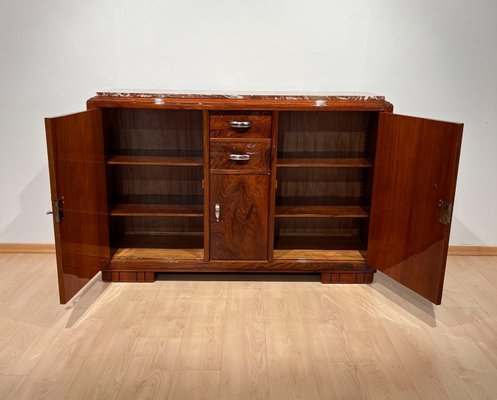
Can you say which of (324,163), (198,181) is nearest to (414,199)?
(324,163)

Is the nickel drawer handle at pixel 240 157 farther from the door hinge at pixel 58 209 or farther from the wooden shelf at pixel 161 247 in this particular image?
the door hinge at pixel 58 209

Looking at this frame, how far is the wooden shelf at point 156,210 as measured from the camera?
1841 millimetres

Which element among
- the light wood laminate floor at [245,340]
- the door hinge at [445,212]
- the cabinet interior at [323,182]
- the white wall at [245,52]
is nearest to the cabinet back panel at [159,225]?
the light wood laminate floor at [245,340]

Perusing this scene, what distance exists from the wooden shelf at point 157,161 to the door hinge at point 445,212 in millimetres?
814

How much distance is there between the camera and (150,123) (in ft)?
6.35

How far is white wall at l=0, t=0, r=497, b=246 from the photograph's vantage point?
1.94 m

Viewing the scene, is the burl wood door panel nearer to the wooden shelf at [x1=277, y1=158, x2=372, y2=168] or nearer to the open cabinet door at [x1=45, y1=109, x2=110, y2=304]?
the wooden shelf at [x1=277, y1=158, x2=372, y2=168]

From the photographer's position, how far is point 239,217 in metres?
1.80

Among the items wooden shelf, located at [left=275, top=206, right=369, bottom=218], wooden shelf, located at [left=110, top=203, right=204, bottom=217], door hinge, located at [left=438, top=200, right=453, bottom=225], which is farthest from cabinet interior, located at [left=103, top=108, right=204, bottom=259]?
door hinge, located at [left=438, top=200, right=453, bottom=225]

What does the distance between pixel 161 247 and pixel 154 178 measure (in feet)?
0.92

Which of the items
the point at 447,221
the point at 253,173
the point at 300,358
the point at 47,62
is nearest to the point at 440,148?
the point at 447,221

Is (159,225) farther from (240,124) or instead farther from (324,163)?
(324,163)

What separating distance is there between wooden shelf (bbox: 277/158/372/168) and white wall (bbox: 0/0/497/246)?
31 centimetres

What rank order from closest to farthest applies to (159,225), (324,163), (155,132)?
(324,163) < (155,132) < (159,225)
